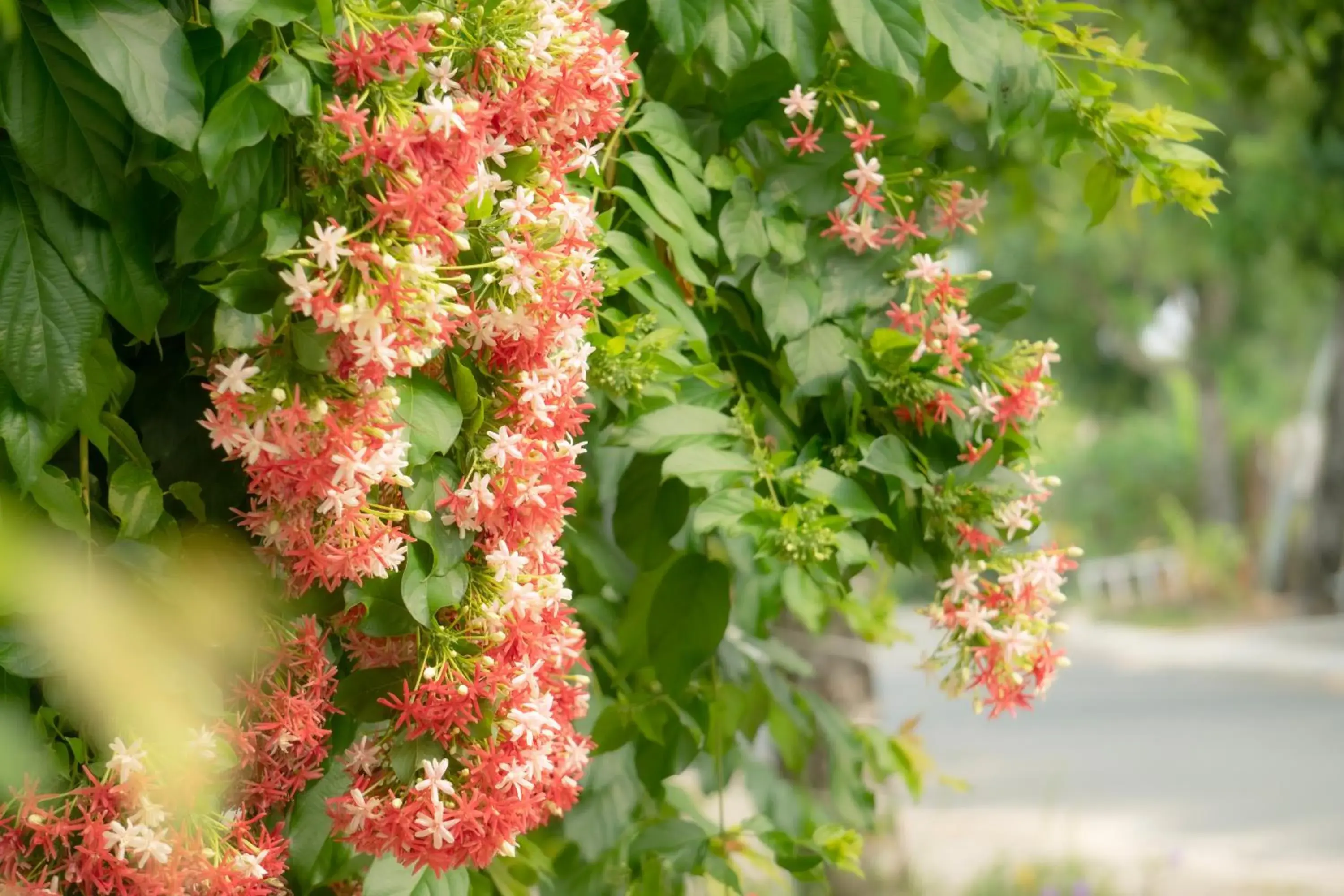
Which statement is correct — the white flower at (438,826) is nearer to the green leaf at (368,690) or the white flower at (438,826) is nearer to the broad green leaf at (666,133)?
the green leaf at (368,690)

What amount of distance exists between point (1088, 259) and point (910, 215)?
62.1ft

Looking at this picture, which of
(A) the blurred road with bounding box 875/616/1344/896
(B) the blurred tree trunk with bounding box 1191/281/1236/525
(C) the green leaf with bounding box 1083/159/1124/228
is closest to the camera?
(C) the green leaf with bounding box 1083/159/1124/228

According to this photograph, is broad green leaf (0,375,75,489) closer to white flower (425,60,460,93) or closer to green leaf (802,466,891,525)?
white flower (425,60,460,93)

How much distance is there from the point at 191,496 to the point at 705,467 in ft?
1.63

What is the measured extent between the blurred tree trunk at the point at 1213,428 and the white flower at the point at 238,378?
2010 cm

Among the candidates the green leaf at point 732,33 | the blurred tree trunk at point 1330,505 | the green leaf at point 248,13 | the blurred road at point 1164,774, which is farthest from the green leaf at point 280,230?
the blurred tree trunk at point 1330,505

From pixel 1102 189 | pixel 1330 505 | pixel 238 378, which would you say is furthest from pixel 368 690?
pixel 1330 505

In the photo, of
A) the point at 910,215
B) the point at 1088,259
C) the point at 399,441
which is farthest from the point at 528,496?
the point at 1088,259

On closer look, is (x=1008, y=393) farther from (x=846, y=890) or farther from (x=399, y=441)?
Answer: (x=846, y=890)

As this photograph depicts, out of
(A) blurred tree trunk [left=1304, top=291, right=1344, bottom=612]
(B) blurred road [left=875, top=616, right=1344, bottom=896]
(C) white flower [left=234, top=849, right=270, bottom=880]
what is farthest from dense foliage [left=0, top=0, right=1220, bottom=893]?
(A) blurred tree trunk [left=1304, top=291, right=1344, bottom=612]

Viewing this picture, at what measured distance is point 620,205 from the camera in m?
1.61

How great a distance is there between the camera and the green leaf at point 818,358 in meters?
1.51

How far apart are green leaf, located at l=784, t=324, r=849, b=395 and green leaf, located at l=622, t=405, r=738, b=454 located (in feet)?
0.32

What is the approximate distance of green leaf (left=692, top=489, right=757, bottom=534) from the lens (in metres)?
1.38
